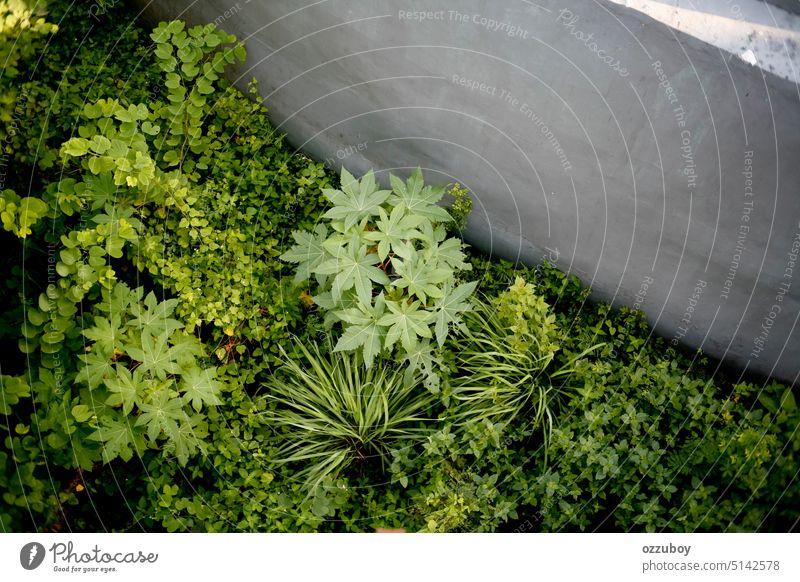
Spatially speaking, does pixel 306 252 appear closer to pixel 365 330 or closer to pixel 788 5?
pixel 365 330

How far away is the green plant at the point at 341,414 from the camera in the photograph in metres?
3.11

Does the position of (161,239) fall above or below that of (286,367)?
above

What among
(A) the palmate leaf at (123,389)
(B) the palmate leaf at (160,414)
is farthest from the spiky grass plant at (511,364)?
(A) the palmate leaf at (123,389)

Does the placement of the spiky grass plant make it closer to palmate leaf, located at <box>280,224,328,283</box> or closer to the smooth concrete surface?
palmate leaf, located at <box>280,224,328,283</box>

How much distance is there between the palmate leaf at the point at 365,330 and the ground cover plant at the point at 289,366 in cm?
1

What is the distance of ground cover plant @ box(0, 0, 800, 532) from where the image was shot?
9.21 ft

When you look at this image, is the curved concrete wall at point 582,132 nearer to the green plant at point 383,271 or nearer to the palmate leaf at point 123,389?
the green plant at point 383,271

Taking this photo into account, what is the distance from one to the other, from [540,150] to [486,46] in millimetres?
611
